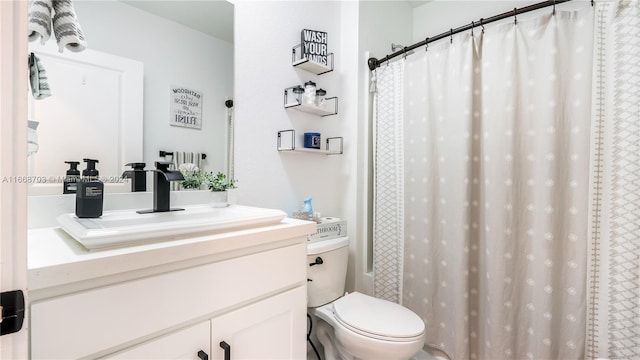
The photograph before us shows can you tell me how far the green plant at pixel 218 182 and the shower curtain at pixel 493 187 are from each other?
0.96 metres

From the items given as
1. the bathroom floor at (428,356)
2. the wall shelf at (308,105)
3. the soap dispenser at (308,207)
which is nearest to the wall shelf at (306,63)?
the wall shelf at (308,105)

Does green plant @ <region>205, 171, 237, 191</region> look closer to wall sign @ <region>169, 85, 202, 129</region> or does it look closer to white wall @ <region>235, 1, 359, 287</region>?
white wall @ <region>235, 1, 359, 287</region>

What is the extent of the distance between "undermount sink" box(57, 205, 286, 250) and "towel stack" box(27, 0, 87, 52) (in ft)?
1.83

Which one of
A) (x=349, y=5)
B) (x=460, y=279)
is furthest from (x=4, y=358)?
(x=349, y=5)

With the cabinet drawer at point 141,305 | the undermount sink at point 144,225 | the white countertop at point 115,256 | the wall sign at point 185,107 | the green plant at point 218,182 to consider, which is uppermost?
the wall sign at point 185,107

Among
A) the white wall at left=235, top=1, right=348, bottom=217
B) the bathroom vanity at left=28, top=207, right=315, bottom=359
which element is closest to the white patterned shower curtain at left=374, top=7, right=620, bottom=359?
the white wall at left=235, top=1, right=348, bottom=217

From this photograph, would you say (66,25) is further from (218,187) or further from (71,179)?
(218,187)

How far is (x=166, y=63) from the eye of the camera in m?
1.22

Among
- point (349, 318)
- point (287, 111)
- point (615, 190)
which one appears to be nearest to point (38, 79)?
point (287, 111)

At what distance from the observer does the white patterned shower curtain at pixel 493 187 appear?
1242mm

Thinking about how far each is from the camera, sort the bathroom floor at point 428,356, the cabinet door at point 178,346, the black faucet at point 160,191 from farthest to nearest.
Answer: the bathroom floor at point 428,356 → the black faucet at point 160,191 → the cabinet door at point 178,346

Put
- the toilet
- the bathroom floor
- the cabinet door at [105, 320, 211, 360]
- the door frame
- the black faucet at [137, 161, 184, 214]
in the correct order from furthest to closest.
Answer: the bathroom floor → the toilet → the black faucet at [137, 161, 184, 214] → the cabinet door at [105, 320, 211, 360] → the door frame

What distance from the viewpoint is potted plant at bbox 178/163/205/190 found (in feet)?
4.18

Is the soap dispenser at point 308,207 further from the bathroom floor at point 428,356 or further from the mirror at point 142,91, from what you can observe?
the bathroom floor at point 428,356
